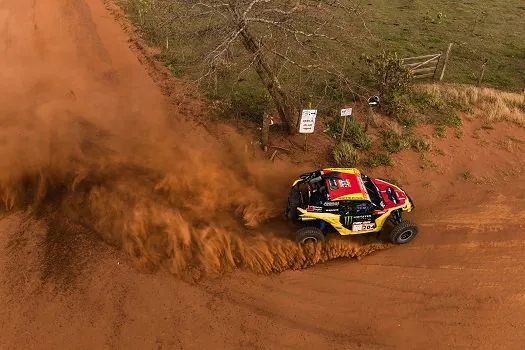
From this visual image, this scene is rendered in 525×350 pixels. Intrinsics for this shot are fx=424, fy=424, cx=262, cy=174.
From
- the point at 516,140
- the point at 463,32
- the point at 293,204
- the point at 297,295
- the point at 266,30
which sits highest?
the point at 266,30

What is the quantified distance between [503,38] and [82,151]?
1944 centimetres

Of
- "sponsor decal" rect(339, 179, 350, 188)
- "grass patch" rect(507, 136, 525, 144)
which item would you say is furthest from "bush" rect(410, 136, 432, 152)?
"sponsor decal" rect(339, 179, 350, 188)

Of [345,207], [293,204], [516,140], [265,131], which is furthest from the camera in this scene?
[516,140]

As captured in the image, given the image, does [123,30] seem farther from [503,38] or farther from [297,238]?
[503,38]

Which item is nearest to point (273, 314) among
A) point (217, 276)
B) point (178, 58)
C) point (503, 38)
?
point (217, 276)

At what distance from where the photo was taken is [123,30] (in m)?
19.0

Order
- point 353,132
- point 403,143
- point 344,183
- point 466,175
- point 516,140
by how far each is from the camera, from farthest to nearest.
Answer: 1. point 516,140
2. point 353,132
3. point 403,143
4. point 466,175
5. point 344,183

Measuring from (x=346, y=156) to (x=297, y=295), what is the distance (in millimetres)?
4652

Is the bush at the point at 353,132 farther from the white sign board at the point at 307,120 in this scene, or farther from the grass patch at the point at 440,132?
the grass patch at the point at 440,132

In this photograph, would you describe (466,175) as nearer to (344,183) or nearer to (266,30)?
(344,183)

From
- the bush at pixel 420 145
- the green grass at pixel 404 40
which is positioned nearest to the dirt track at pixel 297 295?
the bush at pixel 420 145

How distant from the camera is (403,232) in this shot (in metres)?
8.72

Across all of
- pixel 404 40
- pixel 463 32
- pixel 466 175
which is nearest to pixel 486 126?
pixel 466 175

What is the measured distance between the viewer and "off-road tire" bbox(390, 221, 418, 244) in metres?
8.66
